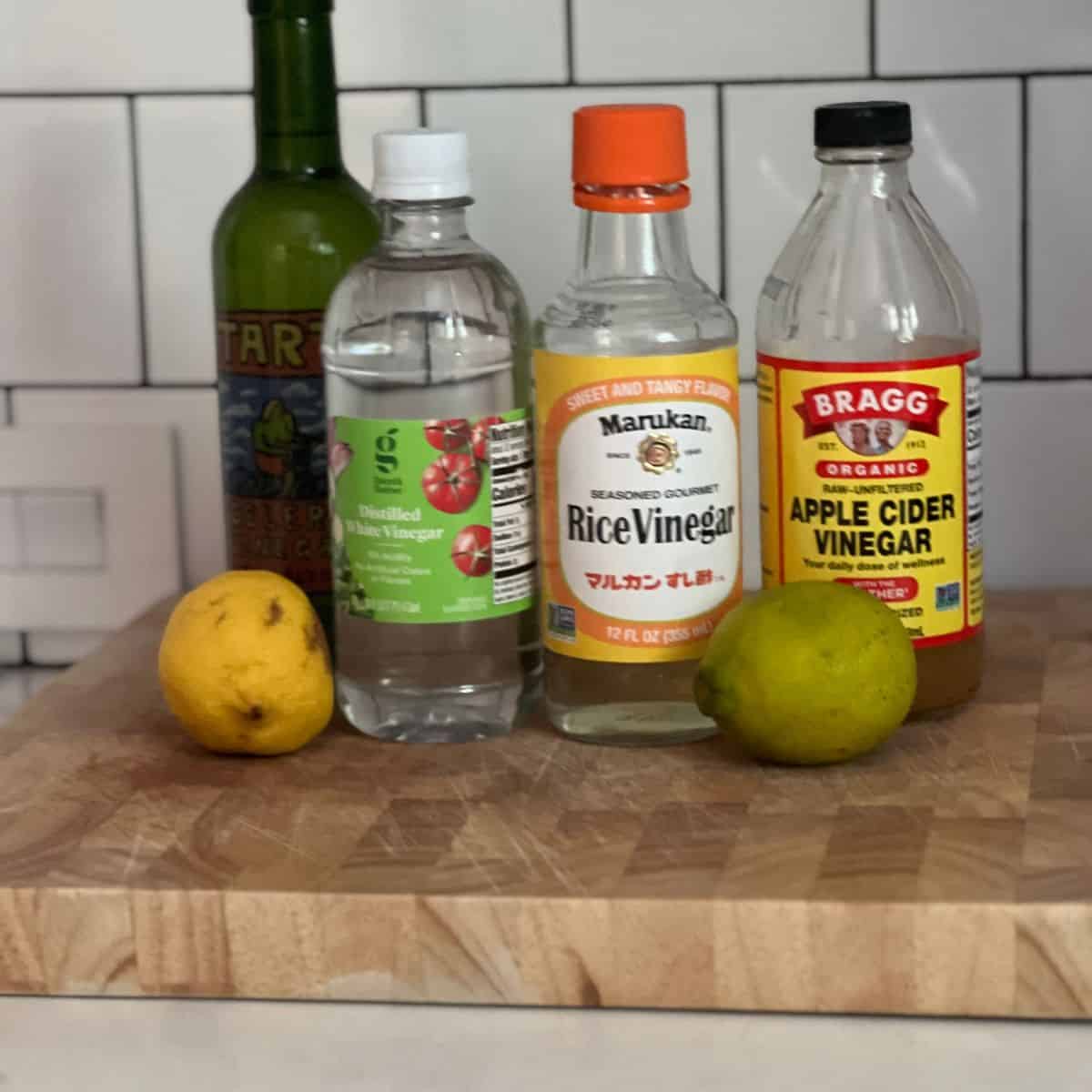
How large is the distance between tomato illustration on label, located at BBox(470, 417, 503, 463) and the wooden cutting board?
0.47 feet

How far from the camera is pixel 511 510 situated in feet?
3.15

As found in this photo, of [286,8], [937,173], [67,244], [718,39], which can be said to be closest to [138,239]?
[67,244]

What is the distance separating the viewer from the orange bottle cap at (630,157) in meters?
0.90

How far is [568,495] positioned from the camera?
0.94 metres

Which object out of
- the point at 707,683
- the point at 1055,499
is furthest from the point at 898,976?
the point at 1055,499

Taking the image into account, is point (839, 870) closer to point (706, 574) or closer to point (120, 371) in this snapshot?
point (706, 574)

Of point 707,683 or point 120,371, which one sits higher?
point 120,371

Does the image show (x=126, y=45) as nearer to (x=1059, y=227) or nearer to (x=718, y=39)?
(x=718, y=39)

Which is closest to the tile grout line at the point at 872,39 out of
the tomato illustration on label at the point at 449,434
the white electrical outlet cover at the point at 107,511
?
the tomato illustration on label at the point at 449,434

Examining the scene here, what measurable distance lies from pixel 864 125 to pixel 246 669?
0.39 m

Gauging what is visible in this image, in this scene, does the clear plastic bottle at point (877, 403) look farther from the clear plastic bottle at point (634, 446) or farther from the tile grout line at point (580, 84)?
the tile grout line at point (580, 84)

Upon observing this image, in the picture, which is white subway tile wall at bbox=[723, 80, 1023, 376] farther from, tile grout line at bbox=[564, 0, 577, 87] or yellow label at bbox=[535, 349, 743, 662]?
yellow label at bbox=[535, 349, 743, 662]

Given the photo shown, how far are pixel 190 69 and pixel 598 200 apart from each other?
406mm

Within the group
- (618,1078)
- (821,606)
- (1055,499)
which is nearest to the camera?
(618,1078)
